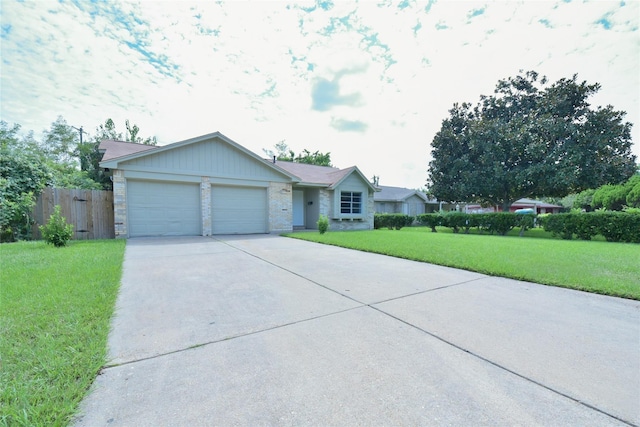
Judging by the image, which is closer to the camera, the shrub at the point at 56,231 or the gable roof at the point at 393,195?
the shrub at the point at 56,231

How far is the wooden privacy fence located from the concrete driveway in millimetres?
Answer: 7999

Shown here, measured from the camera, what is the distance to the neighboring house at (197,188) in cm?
1025

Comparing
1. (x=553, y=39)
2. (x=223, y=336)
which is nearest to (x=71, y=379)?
(x=223, y=336)

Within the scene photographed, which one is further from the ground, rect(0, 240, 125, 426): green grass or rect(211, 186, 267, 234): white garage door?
rect(211, 186, 267, 234): white garage door

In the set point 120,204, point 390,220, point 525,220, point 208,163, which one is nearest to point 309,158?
point 390,220

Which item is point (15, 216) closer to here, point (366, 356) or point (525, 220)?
point (366, 356)

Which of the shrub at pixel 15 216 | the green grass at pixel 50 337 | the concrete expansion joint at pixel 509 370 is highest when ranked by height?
the shrub at pixel 15 216

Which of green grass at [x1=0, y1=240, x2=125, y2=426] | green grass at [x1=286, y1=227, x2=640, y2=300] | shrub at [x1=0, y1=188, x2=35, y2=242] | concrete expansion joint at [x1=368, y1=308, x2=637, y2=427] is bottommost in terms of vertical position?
concrete expansion joint at [x1=368, y1=308, x2=637, y2=427]

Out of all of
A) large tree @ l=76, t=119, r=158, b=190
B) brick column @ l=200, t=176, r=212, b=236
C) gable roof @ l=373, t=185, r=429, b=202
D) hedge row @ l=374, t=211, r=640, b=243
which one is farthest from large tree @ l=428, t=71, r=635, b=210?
large tree @ l=76, t=119, r=158, b=190

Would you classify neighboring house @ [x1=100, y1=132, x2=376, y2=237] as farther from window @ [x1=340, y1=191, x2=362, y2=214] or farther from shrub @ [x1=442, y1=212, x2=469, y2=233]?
shrub @ [x1=442, y1=212, x2=469, y2=233]

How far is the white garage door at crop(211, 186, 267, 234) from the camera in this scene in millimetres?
12102

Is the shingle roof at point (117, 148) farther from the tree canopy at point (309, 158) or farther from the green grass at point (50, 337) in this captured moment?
the tree canopy at point (309, 158)

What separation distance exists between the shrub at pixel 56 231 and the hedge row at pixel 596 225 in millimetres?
18951

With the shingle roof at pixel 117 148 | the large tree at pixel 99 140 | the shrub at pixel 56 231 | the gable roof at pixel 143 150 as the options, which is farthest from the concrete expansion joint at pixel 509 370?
the large tree at pixel 99 140
